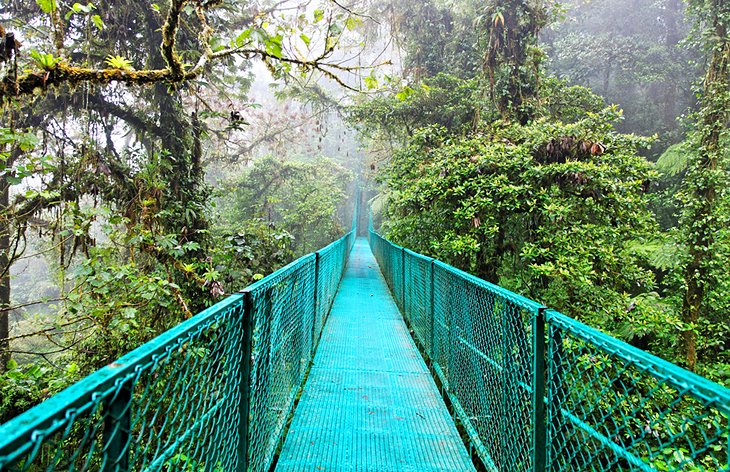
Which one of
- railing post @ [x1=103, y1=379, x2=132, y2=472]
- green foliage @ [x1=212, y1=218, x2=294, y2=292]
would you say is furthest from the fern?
railing post @ [x1=103, y1=379, x2=132, y2=472]

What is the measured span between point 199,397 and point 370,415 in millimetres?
1560

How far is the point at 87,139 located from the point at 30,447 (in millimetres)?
4645

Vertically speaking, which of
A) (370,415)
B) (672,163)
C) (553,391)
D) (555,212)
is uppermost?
(672,163)

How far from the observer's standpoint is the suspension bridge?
2.46ft

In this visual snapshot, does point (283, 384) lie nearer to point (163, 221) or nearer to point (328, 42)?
point (328, 42)

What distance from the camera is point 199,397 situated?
1180mm

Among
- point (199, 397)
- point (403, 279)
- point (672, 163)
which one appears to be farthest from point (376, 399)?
point (672, 163)

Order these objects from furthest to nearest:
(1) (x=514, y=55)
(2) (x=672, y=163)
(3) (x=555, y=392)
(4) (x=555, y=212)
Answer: (2) (x=672, y=163), (1) (x=514, y=55), (4) (x=555, y=212), (3) (x=555, y=392)

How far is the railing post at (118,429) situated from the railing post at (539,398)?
134 cm

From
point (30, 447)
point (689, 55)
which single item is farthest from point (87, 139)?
point (689, 55)

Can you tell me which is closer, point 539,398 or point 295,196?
point 539,398

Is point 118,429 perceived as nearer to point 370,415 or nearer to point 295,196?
point 370,415

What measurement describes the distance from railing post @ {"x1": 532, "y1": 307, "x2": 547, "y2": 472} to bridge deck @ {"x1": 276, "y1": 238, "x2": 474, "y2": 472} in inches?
26.3

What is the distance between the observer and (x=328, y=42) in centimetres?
261
